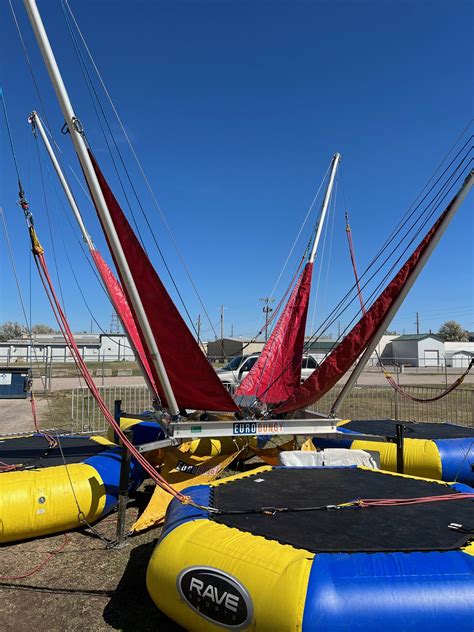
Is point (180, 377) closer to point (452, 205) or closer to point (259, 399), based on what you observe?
point (259, 399)

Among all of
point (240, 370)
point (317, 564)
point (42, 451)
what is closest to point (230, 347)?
point (240, 370)

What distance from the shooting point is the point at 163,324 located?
5.71 m

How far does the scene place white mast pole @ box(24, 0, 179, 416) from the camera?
441cm

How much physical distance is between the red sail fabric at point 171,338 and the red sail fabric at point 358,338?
1163 millimetres

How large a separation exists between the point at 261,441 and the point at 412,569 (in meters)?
5.55

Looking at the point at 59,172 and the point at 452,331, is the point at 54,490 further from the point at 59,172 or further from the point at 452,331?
the point at 452,331

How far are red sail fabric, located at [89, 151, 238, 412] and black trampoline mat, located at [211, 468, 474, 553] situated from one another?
1315mm

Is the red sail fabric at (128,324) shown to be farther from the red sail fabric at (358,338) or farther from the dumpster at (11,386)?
the dumpster at (11,386)

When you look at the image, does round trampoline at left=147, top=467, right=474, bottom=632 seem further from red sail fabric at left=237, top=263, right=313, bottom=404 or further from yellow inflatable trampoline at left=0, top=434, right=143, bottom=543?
red sail fabric at left=237, top=263, right=313, bottom=404

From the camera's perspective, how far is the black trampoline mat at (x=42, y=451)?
5.96 meters

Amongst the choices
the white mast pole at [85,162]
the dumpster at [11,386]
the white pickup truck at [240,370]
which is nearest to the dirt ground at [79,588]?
the white mast pole at [85,162]

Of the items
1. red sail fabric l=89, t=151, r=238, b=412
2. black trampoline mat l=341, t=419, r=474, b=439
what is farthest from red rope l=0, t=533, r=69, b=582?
black trampoline mat l=341, t=419, r=474, b=439

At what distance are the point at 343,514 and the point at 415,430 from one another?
4837 millimetres

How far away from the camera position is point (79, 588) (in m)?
4.16
